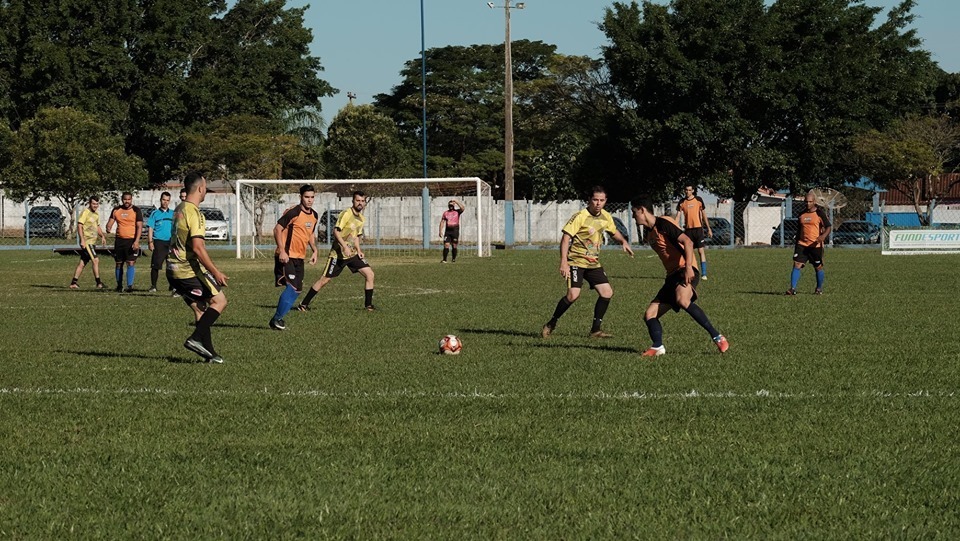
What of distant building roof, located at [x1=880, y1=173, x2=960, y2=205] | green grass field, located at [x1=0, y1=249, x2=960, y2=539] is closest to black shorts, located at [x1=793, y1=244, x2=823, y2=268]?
green grass field, located at [x1=0, y1=249, x2=960, y2=539]

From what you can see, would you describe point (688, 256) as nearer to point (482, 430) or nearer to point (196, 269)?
point (482, 430)

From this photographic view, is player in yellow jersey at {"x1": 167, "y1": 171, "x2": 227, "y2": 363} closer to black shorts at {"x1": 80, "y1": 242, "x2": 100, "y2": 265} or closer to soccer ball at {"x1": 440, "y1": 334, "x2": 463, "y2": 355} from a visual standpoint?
soccer ball at {"x1": 440, "y1": 334, "x2": 463, "y2": 355}

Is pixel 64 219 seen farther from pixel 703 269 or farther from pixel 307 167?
pixel 703 269

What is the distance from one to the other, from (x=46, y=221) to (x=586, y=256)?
134 feet

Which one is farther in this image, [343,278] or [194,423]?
[343,278]

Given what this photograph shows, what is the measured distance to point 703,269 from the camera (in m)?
25.2

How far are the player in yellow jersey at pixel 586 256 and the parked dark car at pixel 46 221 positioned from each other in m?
40.2

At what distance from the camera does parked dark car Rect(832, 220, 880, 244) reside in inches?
1890

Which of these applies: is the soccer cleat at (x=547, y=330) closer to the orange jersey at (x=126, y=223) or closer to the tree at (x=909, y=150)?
the orange jersey at (x=126, y=223)

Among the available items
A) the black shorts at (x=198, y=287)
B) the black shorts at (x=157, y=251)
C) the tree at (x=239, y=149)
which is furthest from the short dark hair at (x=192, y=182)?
the tree at (x=239, y=149)

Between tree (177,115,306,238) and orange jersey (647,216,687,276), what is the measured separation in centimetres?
4499

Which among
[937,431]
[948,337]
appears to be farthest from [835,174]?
[937,431]

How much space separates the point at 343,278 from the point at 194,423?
61.1 feet

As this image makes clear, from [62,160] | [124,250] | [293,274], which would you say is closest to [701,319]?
[293,274]
